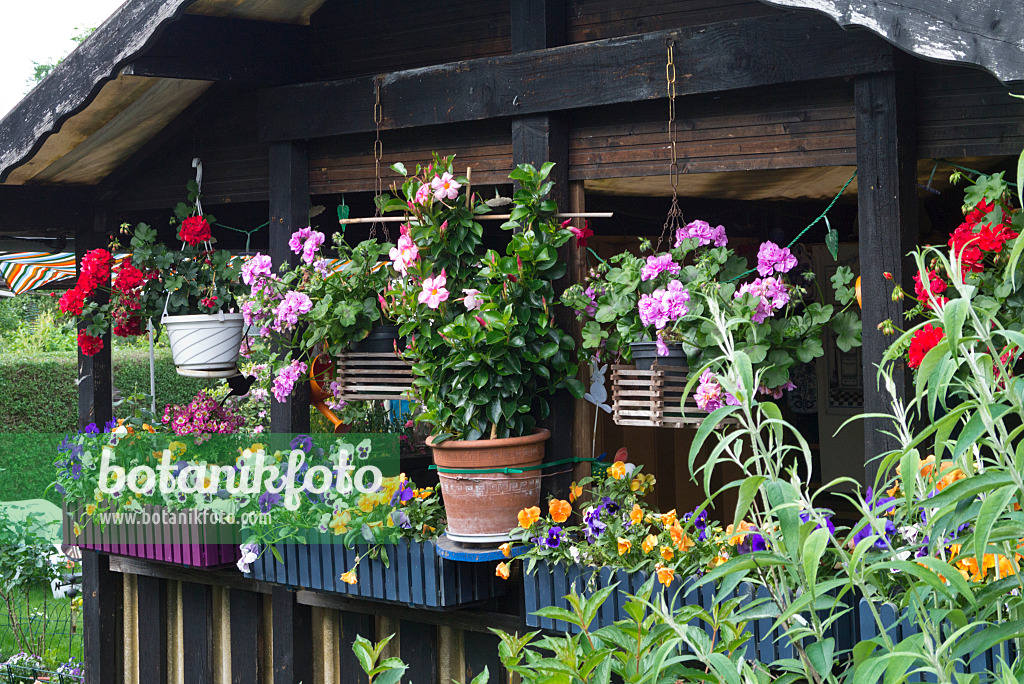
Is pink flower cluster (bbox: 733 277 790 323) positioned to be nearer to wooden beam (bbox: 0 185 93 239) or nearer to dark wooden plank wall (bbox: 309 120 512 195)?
dark wooden plank wall (bbox: 309 120 512 195)

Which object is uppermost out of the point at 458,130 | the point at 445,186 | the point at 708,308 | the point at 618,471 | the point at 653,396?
the point at 458,130

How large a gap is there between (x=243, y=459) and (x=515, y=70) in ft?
5.46

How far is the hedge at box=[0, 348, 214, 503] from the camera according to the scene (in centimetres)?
1168

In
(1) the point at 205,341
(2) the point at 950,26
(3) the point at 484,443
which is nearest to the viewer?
(2) the point at 950,26

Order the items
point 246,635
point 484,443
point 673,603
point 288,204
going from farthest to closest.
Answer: point 246,635
point 288,204
point 484,443
point 673,603

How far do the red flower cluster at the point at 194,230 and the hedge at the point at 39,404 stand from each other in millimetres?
7873

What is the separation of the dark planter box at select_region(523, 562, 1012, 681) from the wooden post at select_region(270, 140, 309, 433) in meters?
1.24

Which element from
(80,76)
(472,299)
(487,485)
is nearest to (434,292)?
(472,299)

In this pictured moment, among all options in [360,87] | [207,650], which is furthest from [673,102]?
[207,650]

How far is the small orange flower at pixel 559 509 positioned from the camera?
288 centimetres

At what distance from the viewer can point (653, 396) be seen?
2770 mm

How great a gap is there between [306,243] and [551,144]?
3.00 feet

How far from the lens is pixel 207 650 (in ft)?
13.8

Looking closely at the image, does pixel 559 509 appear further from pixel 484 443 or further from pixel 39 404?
pixel 39 404
